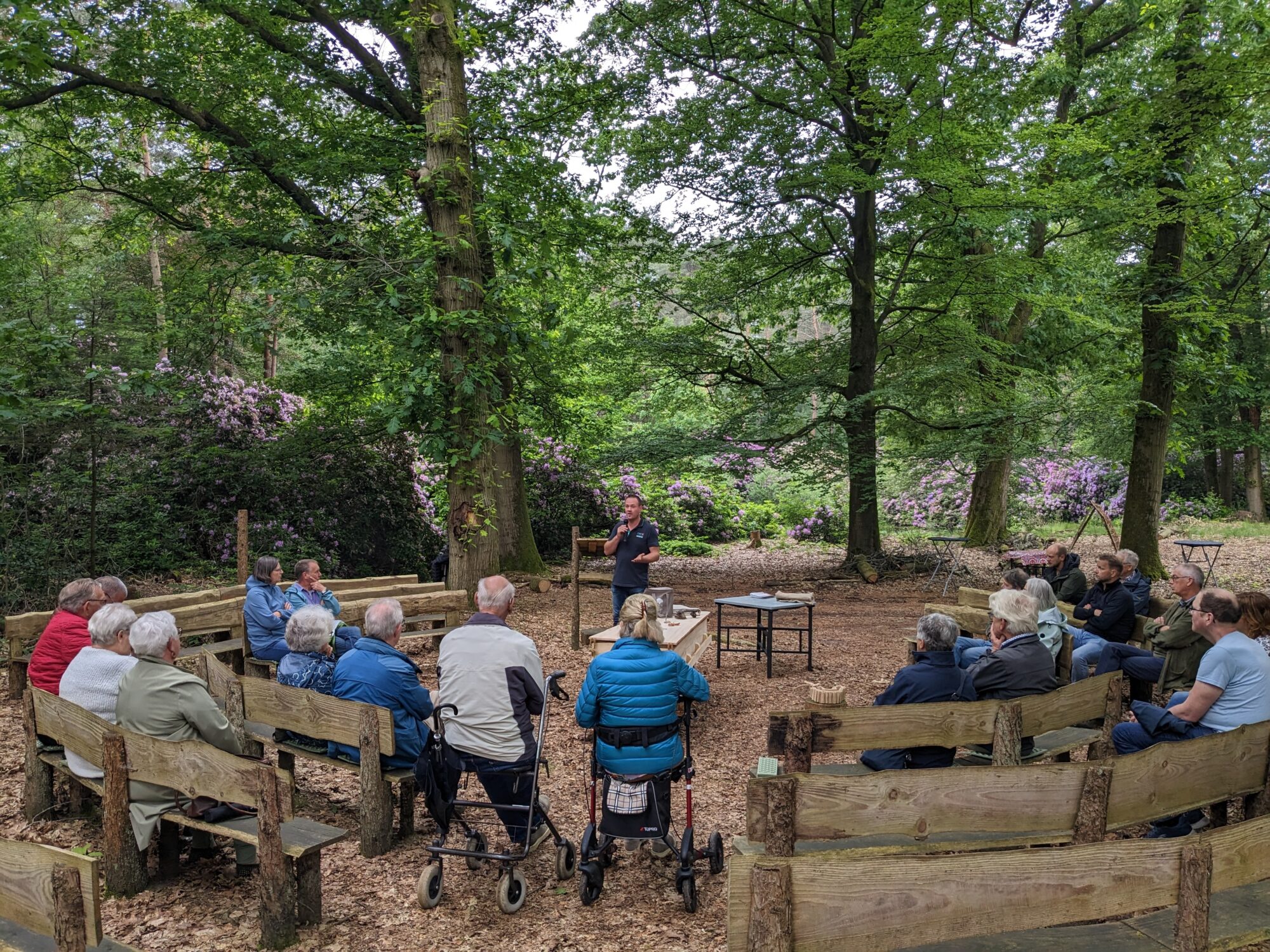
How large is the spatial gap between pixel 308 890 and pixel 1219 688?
449 centimetres

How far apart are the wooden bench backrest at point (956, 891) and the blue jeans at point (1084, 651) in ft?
13.3

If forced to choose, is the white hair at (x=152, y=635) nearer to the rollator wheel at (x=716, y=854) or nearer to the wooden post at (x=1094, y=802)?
the rollator wheel at (x=716, y=854)

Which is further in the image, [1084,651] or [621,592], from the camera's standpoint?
[621,592]

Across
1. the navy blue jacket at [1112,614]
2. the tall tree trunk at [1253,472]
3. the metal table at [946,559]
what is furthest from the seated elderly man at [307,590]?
the tall tree trunk at [1253,472]

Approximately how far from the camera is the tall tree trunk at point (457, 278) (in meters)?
8.48

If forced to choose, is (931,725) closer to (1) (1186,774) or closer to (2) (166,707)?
(1) (1186,774)

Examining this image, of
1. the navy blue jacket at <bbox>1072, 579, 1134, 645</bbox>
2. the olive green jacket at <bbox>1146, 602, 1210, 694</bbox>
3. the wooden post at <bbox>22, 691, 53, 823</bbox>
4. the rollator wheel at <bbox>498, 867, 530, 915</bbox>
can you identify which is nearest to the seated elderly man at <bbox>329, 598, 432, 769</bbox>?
the rollator wheel at <bbox>498, 867, 530, 915</bbox>

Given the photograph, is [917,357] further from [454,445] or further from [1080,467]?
[1080,467]

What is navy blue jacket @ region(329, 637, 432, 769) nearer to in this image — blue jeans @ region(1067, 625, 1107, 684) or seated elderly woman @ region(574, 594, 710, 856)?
seated elderly woman @ region(574, 594, 710, 856)

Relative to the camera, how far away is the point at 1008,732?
167 inches

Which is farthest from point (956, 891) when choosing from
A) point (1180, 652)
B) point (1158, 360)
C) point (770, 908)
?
point (1158, 360)

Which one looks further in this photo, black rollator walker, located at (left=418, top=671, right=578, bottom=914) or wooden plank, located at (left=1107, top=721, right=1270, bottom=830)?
black rollator walker, located at (left=418, top=671, right=578, bottom=914)

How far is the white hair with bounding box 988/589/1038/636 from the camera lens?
16.0 feet

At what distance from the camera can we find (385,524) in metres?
14.1
